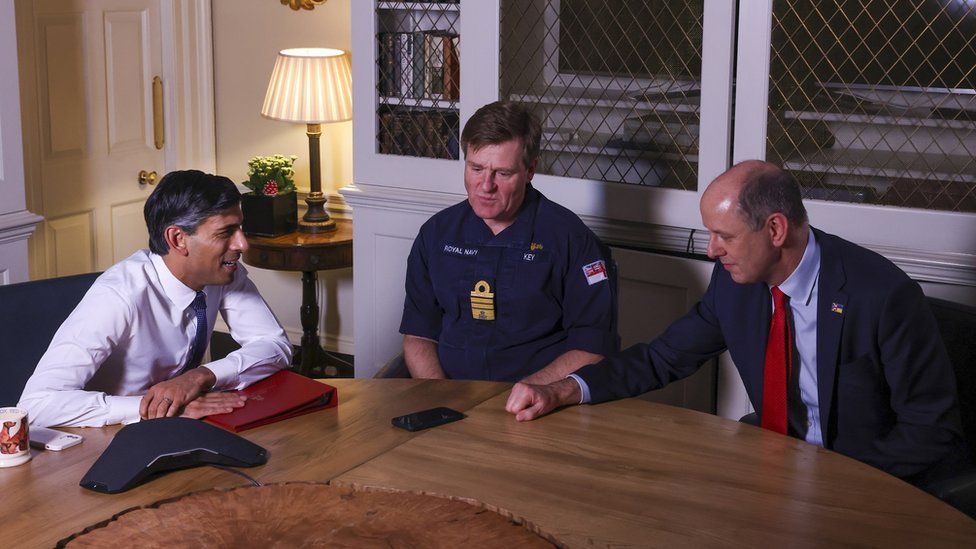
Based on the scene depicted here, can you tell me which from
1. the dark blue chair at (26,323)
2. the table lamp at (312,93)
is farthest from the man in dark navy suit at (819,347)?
the table lamp at (312,93)

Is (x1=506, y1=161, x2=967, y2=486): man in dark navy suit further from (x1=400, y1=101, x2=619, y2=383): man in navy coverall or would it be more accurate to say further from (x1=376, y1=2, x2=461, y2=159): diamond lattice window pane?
(x1=376, y1=2, x2=461, y2=159): diamond lattice window pane

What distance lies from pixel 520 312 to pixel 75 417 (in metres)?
1.16

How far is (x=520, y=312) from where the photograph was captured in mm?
2820

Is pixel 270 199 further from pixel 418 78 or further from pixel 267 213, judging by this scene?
pixel 418 78

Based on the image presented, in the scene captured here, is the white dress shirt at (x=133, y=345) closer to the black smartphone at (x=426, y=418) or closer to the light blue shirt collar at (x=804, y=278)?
the black smartphone at (x=426, y=418)

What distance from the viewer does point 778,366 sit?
229cm

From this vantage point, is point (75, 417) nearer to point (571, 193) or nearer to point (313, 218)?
point (571, 193)

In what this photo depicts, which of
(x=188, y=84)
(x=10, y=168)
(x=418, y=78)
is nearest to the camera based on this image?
(x=10, y=168)

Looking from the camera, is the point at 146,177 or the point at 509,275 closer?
the point at 509,275

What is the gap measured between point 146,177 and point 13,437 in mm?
3102

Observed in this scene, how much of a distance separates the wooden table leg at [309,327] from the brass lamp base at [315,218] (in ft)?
0.62

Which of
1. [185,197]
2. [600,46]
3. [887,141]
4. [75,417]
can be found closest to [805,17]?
[887,141]

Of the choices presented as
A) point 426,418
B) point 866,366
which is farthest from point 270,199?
point 866,366

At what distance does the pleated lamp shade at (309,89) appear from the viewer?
4332 millimetres
